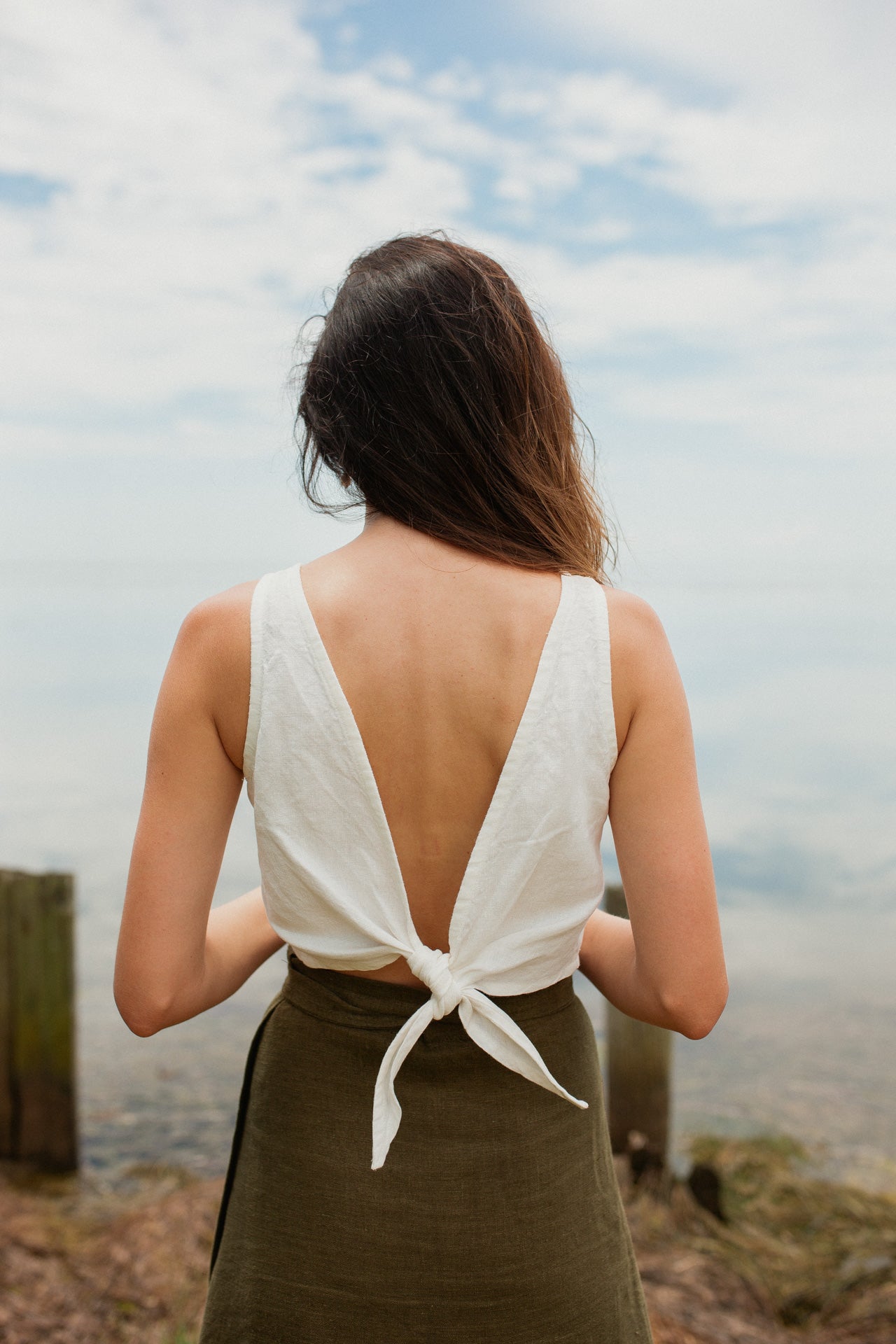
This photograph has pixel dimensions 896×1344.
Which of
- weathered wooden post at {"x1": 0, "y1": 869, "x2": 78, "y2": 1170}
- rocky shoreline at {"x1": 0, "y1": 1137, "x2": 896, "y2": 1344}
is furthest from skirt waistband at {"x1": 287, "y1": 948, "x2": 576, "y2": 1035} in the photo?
weathered wooden post at {"x1": 0, "y1": 869, "x2": 78, "y2": 1170}

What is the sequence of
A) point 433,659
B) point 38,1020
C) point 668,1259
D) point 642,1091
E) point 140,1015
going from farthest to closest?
point 38,1020
point 642,1091
point 668,1259
point 140,1015
point 433,659

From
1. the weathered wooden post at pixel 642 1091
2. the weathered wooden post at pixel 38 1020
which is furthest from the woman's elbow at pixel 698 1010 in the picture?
the weathered wooden post at pixel 38 1020

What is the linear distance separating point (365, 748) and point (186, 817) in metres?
0.22

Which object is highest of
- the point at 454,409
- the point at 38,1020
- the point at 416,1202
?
the point at 454,409

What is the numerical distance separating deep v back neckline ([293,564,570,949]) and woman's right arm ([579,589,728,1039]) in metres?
0.08

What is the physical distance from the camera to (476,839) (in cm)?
120

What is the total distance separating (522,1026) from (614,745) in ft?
1.21

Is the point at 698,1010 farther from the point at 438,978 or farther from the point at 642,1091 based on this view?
the point at 642,1091

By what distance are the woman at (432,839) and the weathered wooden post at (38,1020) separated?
93.3 inches

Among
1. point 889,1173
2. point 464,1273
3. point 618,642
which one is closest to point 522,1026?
point 464,1273

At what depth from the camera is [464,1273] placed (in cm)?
118

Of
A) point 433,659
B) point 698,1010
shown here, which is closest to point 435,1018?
point 698,1010

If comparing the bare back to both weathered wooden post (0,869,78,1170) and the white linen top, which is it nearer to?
the white linen top

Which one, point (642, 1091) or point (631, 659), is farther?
point (642, 1091)
